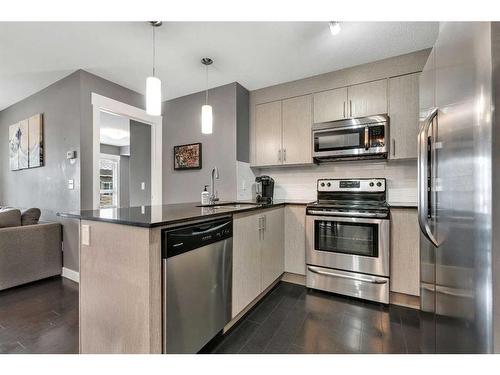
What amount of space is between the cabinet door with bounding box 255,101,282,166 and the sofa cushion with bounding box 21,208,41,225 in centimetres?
279

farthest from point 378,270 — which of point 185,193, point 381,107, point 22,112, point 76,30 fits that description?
point 22,112

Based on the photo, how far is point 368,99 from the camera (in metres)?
2.55

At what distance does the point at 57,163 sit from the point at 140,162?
1.11 meters

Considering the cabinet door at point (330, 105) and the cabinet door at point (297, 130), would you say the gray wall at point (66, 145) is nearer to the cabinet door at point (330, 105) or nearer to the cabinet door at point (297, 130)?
the cabinet door at point (297, 130)

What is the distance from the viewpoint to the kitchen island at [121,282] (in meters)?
1.17

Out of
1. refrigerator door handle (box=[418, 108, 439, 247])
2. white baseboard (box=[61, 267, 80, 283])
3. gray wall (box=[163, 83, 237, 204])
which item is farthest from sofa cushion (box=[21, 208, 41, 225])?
refrigerator door handle (box=[418, 108, 439, 247])

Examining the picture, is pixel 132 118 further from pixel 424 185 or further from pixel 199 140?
pixel 424 185

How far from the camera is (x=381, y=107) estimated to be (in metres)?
2.49

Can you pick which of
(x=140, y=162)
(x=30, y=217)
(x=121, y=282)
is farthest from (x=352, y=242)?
(x=30, y=217)

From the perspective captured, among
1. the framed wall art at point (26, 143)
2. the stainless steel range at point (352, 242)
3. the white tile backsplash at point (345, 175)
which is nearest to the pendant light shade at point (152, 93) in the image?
the stainless steel range at point (352, 242)

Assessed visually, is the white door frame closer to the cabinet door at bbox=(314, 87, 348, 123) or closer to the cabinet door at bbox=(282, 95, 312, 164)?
the cabinet door at bbox=(282, 95, 312, 164)

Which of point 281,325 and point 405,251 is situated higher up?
point 405,251
